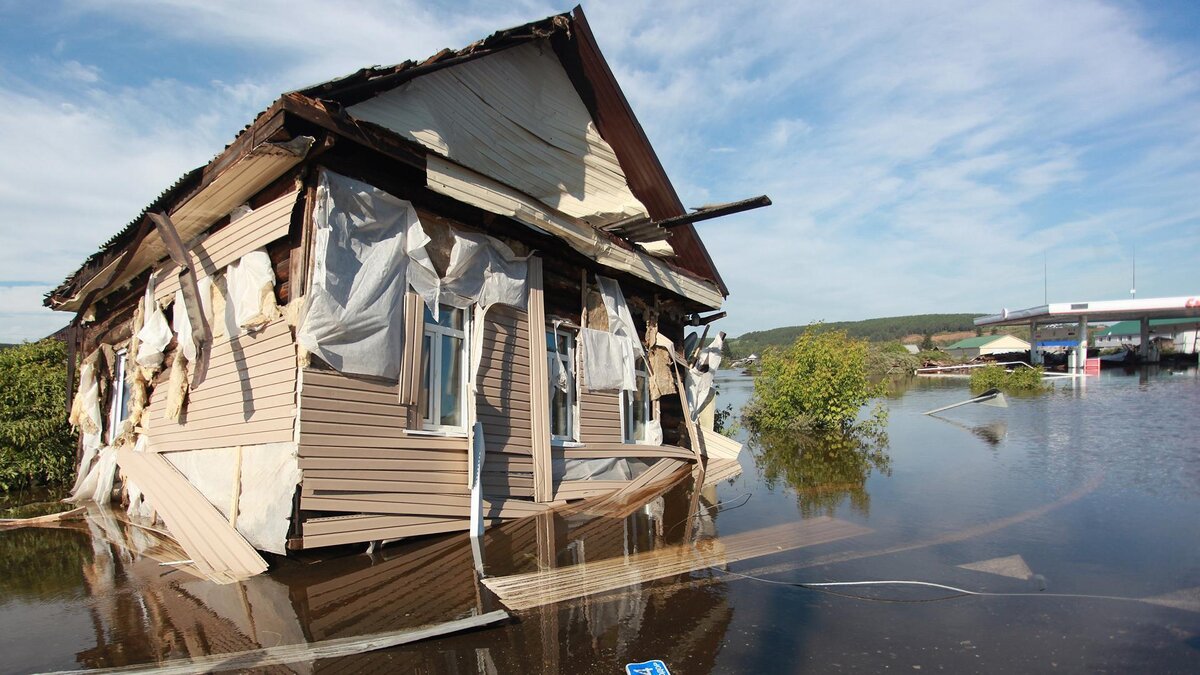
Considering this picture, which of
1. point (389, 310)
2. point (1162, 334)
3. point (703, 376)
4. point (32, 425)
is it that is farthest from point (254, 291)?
point (1162, 334)

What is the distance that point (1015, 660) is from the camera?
138 inches

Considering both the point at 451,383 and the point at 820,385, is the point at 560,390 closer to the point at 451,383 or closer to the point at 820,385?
the point at 451,383

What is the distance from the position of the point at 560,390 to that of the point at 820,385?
905 centimetres

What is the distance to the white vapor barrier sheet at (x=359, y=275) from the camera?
564cm

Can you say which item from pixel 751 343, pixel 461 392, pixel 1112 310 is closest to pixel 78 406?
pixel 461 392

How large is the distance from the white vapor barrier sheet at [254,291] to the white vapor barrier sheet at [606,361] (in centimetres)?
424

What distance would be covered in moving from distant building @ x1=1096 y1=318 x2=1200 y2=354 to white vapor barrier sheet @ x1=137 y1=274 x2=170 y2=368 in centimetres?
6236

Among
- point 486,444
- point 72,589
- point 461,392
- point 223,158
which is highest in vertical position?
point 223,158

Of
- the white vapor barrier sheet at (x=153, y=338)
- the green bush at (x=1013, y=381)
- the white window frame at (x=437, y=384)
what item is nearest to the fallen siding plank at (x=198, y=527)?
the white vapor barrier sheet at (x=153, y=338)

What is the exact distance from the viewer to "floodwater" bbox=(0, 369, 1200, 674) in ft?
11.8

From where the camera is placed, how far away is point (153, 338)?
812 cm

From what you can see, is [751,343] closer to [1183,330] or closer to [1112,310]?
[1183,330]

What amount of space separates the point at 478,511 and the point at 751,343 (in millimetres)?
117832

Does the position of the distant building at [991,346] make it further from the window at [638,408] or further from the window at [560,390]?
the window at [560,390]
